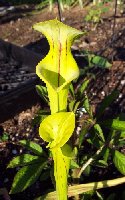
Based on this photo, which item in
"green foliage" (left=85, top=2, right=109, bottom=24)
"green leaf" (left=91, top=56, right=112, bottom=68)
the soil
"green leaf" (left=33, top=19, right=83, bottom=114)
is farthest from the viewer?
"green foliage" (left=85, top=2, right=109, bottom=24)

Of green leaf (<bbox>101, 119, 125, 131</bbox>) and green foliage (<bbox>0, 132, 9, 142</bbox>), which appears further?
green foliage (<bbox>0, 132, 9, 142</bbox>)

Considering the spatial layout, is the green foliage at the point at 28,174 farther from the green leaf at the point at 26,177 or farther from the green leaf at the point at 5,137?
the green leaf at the point at 5,137

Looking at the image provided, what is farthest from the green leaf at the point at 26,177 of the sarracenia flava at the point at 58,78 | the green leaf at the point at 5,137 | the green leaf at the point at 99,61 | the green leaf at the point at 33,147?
the green leaf at the point at 99,61

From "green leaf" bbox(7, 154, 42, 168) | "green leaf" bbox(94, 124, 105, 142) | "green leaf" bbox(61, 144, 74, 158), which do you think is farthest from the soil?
"green leaf" bbox(61, 144, 74, 158)

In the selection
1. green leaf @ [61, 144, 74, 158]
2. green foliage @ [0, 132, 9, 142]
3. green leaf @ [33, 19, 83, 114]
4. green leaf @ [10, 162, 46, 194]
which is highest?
green leaf @ [33, 19, 83, 114]

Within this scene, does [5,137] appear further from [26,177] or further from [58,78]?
[58,78]

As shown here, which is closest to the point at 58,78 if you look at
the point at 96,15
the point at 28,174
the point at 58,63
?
the point at 58,63

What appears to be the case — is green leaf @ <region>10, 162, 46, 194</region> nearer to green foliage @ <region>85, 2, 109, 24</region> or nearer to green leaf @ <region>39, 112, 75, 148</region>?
green leaf @ <region>39, 112, 75, 148</region>

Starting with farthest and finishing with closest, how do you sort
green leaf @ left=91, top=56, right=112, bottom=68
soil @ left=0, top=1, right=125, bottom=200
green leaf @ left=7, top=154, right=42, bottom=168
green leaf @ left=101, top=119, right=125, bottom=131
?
1. green leaf @ left=91, top=56, right=112, bottom=68
2. soil @ left=0, top=1, right=125, bottom=200
3. green leaf @ left=7, top=154, right=42, bottom=168
4. green leaf @ left=101, top=119, right=125, bottom=131
